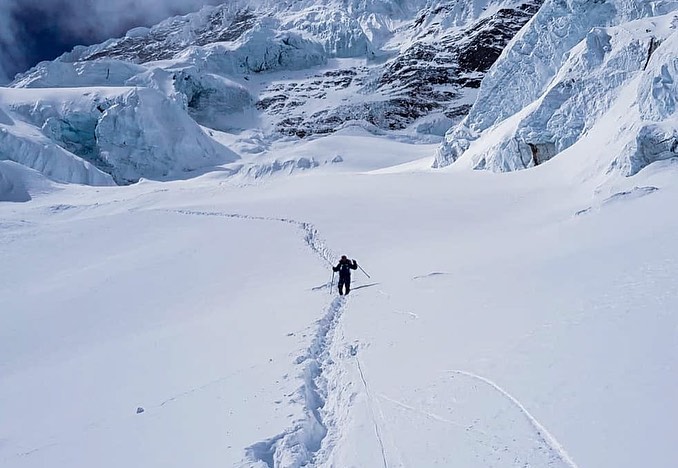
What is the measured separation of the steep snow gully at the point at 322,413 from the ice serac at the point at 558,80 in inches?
514

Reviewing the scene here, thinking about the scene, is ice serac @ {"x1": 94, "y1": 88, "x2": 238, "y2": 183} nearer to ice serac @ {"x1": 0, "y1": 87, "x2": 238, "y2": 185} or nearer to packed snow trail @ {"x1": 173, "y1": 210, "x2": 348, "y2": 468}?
ice serac @ {"x1": 0, "y1": 87, "x2": 238, "y2": 185}

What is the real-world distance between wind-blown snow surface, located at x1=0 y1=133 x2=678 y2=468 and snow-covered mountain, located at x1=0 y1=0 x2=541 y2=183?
45.4m

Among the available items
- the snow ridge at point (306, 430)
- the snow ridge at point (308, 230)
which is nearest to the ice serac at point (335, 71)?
the snow ridge at point (308, 230)

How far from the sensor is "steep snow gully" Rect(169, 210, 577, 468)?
4.13 m

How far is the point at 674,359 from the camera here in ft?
13.8

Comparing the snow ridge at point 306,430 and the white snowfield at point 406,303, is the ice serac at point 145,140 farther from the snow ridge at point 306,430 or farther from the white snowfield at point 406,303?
the snow ridge at point 306,430

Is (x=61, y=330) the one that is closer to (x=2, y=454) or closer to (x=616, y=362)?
(x=2, y=454)

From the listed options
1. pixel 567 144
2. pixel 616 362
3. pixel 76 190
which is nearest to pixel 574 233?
pixel 616 362

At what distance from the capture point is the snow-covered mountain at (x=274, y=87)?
6347 cm

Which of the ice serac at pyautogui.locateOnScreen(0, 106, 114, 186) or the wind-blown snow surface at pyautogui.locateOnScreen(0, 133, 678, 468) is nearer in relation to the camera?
the wind-blown snow surface at pyautogui.locateOnScreen(0, 133, 678, 468)

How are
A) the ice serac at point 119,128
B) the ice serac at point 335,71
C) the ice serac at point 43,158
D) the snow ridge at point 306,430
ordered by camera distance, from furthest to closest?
the ice serac at point 335,71
the ice serac at point 119,128
the ice serac at point 43,158
the snow ridge at point 306,430

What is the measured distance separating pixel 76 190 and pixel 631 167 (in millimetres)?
45435

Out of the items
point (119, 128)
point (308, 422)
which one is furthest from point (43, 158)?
point (308, 422)

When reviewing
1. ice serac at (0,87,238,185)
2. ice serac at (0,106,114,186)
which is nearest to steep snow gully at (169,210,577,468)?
ice serac at (0,106,114,186)
